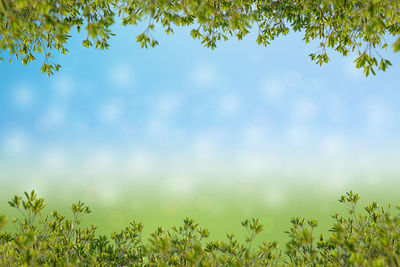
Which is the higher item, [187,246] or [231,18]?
[231,18]

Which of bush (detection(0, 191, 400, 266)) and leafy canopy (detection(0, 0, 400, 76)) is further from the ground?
leafy canopy (detection(0, 0, 400, 76))

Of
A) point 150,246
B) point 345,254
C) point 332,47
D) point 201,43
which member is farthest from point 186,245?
point 332,47

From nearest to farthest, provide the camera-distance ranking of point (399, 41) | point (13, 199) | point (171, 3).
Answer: point (13, 199)
point (399, 41)
point (171, 3)

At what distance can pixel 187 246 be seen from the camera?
4.93 m

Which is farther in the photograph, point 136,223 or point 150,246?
point 136,223

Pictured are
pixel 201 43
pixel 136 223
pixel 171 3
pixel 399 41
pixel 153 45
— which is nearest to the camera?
pixel 399 41

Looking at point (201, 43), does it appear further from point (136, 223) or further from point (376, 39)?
point (136, 223)

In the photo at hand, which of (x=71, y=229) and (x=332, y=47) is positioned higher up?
(x=332, y=47)

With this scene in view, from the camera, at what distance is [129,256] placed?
4941mm

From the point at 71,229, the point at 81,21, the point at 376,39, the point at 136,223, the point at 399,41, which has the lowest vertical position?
the point at 71,229

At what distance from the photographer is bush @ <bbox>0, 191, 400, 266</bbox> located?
3.99 m

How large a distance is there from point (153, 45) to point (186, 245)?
7.34 metres

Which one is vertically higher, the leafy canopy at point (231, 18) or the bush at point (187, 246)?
the leafy canopy at point (231, 18)

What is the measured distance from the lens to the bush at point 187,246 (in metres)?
3.99
